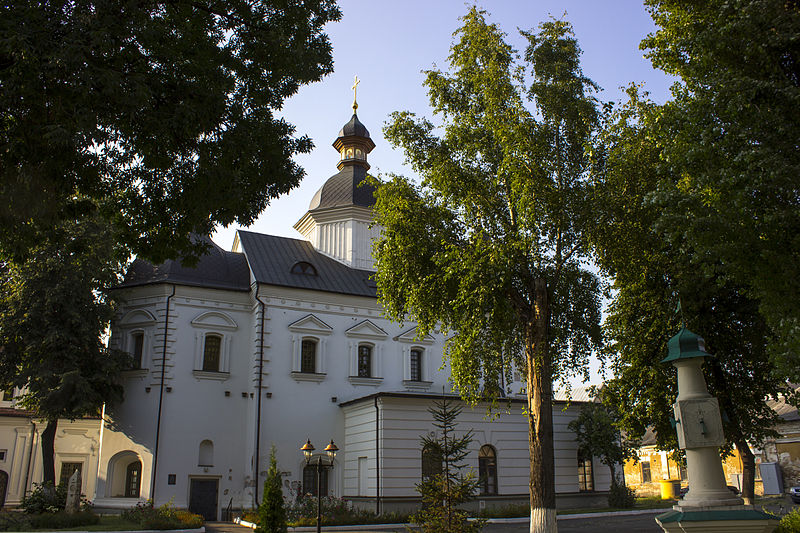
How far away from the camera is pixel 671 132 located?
404 inches

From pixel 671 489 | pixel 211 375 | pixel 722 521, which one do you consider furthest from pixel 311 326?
pixel 671 489

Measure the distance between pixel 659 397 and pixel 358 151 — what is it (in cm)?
2396

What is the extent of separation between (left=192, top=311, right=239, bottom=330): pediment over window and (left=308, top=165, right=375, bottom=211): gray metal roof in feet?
27.3

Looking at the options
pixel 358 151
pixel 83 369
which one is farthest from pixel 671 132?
pixel 358 151

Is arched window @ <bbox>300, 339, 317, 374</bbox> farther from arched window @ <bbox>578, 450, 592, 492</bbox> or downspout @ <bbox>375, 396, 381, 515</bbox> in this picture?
arched window @ <bbox>578, 450, 592, 492</bbox>

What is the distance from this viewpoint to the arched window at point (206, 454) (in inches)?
917

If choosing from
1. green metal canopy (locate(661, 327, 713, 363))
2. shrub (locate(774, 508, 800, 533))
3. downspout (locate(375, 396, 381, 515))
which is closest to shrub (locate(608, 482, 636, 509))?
downspout (locate(375, 396, 381, 515))

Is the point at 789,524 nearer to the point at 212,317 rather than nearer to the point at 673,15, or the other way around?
the point at 673,15

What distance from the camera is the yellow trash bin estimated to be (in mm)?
35094

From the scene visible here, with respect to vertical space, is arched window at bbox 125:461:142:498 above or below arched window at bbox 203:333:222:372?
below

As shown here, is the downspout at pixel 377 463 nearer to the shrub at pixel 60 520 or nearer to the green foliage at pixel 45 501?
the shrub at pixel 60 520

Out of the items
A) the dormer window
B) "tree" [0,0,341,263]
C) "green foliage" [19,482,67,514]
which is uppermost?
the dormer window

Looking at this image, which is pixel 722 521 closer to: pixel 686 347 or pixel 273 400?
pixel 686 347

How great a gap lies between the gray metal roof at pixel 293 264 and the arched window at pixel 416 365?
3.36m
